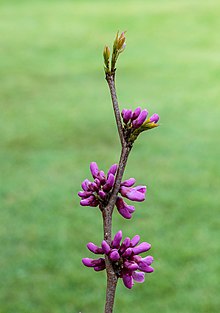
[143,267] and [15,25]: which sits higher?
[15,25]

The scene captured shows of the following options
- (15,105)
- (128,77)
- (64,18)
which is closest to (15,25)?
(64,18)

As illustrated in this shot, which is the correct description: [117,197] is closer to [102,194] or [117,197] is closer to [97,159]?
[102,194]

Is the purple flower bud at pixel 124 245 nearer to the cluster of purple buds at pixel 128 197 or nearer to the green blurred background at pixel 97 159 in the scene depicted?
the cluster of purple buds at pixel 128 197

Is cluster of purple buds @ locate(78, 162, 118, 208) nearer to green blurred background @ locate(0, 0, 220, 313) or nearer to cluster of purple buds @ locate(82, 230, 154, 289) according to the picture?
cluster of purple buds @ locate(82, 230, 154, 289)

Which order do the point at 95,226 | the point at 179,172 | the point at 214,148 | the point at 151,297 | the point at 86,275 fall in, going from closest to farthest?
the point at 151,297 → the point at 86,275 → the point at 95,226 → the point at 179,172 → the point at 214,148

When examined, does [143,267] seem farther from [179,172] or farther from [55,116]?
[55,116]

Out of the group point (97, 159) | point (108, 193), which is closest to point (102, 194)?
point (108, 193)
